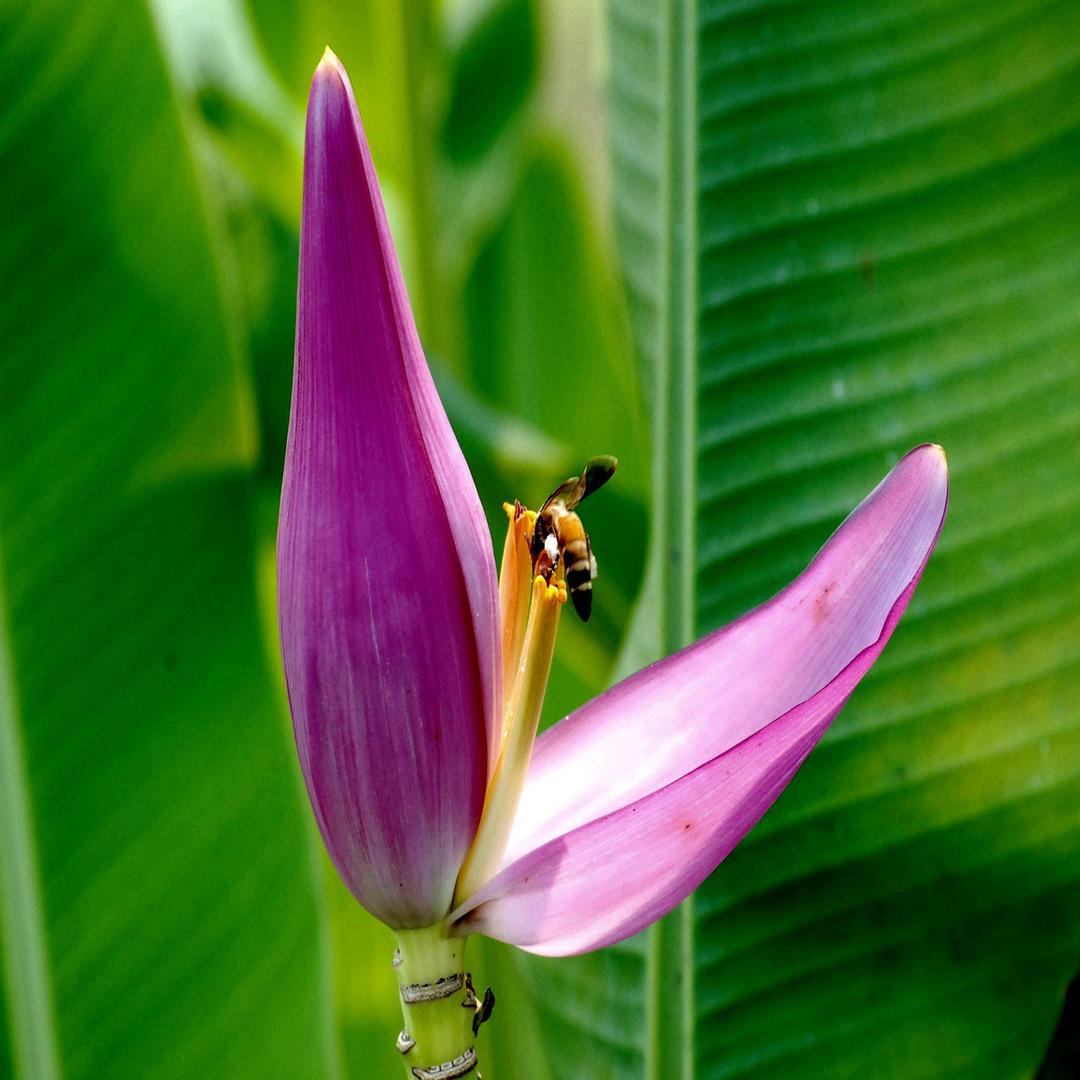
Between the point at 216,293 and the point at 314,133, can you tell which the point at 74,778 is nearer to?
the point at 216,293

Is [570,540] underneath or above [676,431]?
underneath

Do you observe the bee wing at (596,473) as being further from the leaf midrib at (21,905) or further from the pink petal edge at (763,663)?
the leaf midrib at (21,905)

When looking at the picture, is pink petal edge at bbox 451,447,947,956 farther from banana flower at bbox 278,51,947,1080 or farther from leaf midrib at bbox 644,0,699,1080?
→ leaf midrib at bbox 644,0,699,1080

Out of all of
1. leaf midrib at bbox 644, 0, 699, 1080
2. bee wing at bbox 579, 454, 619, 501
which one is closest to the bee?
bee wing at bbox 579, 454, 619, 501

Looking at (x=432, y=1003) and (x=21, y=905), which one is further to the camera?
(x=21, y=905)

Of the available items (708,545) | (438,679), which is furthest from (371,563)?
(708,545)

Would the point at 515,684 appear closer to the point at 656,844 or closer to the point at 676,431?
the point at 656,844
